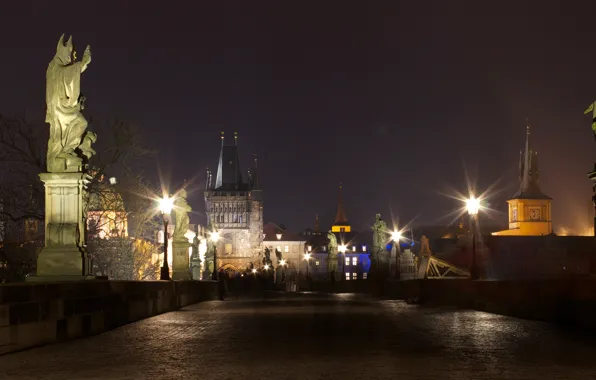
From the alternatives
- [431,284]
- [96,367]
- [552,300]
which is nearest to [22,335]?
[96,367]

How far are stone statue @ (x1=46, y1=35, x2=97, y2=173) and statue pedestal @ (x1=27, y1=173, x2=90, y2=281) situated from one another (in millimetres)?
503

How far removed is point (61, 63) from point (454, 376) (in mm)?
11812

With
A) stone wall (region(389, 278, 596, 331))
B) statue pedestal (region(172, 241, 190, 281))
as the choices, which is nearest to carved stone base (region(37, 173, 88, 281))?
stone wall (region(389, 278, 596, 331))

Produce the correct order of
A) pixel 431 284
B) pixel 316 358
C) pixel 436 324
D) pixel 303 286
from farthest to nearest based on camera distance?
pixel 303 286 → pixel 431 284 → pixel 436 324 → pixel 316 358

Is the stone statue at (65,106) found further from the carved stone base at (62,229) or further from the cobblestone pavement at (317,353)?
the cobblestone pavement at (317,353)

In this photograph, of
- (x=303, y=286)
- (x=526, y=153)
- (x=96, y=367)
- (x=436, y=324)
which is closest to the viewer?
(x=96, y=367)

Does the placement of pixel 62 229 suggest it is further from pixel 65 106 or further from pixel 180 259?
pixel 180 259

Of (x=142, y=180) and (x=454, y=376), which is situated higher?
A: (x=142, y=180)

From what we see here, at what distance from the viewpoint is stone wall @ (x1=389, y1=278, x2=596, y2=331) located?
639 inches

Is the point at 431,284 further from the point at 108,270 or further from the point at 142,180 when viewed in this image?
the point at 108,270

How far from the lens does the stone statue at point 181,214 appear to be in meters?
37.0

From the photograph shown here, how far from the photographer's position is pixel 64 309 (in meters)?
13.5

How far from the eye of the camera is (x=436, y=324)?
1769cm

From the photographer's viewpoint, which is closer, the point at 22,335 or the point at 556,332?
the point at 22,335
